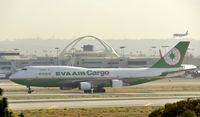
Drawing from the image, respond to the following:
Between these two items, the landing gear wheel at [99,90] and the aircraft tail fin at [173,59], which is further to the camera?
the aircraft tail fin at [173,59]

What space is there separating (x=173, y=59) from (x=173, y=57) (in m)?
0.48

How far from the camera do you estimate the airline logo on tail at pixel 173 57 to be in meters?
99.7

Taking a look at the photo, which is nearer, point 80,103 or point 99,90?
point 80,103

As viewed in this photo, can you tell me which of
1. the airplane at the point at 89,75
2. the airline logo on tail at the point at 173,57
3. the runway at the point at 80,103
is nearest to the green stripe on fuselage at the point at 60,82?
the airplane at the point at 89,75

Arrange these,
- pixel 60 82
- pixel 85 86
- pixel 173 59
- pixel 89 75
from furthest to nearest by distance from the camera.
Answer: pixel 173 59 → pixel 89 75 → pixel 60 82 → pixel 85 86

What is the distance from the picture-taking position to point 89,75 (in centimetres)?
9506

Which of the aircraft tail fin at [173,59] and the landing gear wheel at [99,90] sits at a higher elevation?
the aircraft tail fin at [173,59]

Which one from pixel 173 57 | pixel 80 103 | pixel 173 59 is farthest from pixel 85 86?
pixel 80 103

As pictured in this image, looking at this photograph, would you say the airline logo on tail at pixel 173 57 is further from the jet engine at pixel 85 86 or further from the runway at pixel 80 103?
the runway at pixel 80 103

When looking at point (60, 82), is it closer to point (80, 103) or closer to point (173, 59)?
point (173, 59)

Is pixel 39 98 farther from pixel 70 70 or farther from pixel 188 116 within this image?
pixel 188 116

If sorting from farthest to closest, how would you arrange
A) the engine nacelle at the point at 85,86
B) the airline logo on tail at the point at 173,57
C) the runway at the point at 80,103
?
the airline logo on tail at the point at 173,57 → the engine nacelle at the point at 85,86 → the runway at the point at 80,103

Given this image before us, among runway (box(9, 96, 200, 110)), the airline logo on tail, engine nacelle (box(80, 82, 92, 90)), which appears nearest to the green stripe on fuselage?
engine nacelle (box(80, 82, 92, 90))

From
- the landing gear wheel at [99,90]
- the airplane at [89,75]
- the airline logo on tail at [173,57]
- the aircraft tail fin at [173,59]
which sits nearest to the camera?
the airplane at [89,75]
